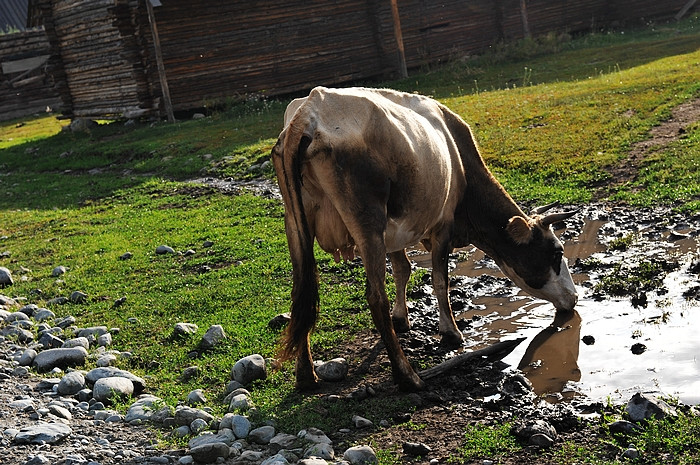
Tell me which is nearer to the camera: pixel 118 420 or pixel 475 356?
pixel 118 420

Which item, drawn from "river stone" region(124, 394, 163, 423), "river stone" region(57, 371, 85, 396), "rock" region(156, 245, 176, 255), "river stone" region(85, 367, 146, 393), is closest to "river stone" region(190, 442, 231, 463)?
"river stone" region(124, 394, 163, 423)

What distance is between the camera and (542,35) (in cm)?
3020

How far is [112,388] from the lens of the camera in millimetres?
6605

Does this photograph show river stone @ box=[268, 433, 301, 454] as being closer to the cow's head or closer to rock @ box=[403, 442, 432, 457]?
rock @ box=[403, 442, 432, 457]

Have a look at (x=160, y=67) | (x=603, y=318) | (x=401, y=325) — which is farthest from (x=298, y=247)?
(x=160, y=67)

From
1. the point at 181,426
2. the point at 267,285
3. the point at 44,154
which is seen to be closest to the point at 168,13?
the point at 44,154

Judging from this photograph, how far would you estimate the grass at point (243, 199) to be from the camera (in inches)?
297

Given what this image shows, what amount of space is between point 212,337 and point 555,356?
2994 mm

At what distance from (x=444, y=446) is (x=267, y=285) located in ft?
13.9

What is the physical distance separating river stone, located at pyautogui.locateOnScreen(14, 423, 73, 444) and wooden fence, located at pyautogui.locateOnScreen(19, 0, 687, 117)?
1857 centimetres

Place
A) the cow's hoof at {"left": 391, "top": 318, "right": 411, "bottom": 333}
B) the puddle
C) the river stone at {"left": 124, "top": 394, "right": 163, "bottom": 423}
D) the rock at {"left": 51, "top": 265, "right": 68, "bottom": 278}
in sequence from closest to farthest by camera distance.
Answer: the river stone at {"left": 124, "top": 394, "right": 163, "bottom": 423} → the puddle → the cow's hoof at {"left": 391, "top": 318, "right": 411, "bottom": 333} → the rock at {"left": 51, "top": 265, "right": 68, "bottom": 278}

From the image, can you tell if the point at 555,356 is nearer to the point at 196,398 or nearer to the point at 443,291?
the point at 443,291

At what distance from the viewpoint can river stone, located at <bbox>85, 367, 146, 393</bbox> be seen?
6.81 metres

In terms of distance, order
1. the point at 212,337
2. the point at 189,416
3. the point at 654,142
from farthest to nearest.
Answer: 1. the point at 654,142
2. the point at 212,337
3. the point at 189,416
